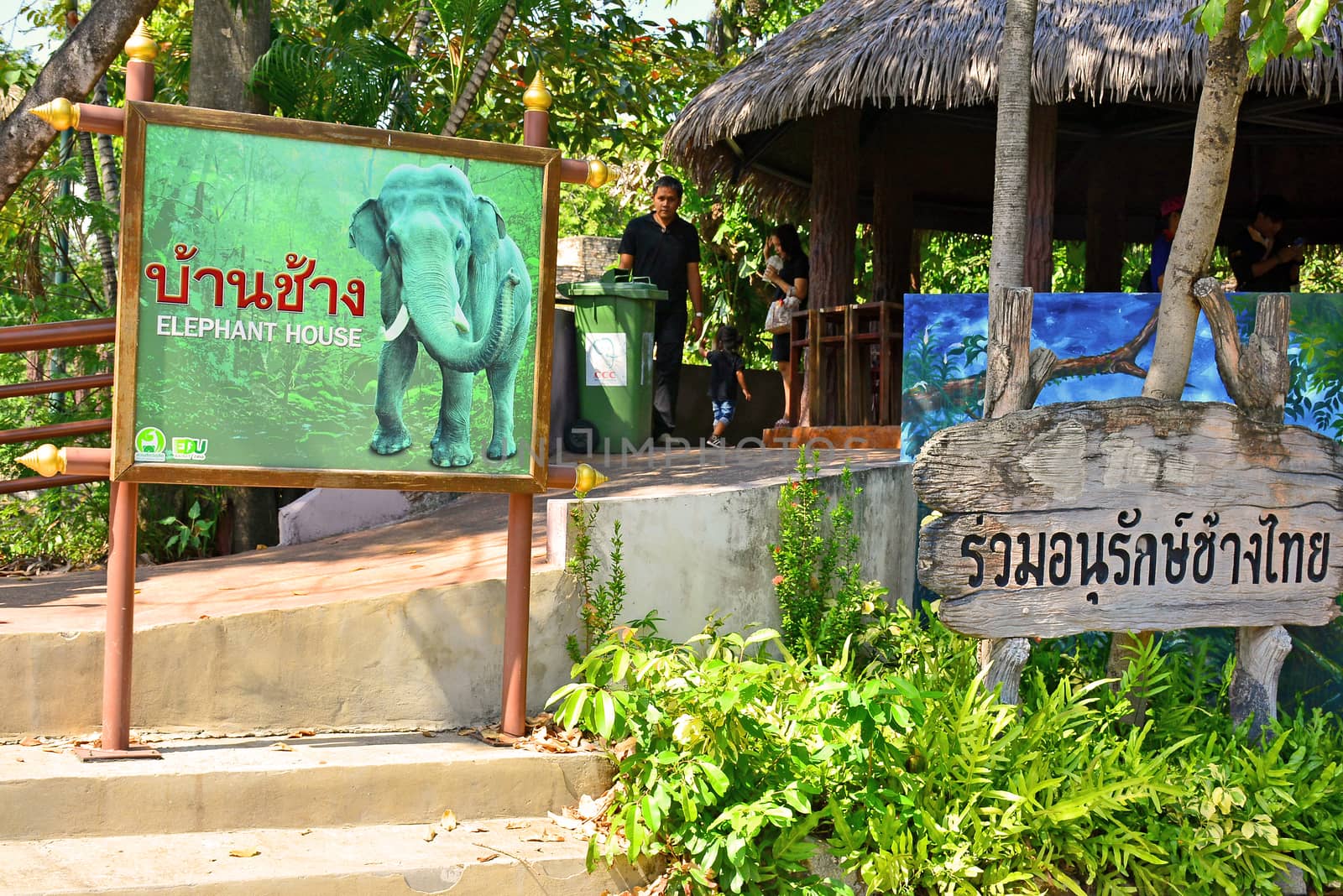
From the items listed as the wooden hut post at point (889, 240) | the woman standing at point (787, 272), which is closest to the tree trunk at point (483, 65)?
the woman standing at point (787, 272)

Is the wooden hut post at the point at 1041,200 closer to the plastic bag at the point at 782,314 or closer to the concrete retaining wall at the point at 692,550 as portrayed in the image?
the plastic bag at the point at 782,314

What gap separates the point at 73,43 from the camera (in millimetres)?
6191

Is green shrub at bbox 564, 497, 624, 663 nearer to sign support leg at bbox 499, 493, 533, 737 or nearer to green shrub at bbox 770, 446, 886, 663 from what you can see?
sign support leg at bbox 499, 493, 533, 737

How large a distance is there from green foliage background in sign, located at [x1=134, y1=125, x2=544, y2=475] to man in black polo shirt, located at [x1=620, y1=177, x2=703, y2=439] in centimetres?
428

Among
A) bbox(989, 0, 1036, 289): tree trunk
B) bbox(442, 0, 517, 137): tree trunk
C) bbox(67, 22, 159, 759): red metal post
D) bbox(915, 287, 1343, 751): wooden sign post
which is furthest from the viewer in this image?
bbox(442, 0, 517, 137): tree trunk

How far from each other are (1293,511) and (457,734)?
313 centimetres

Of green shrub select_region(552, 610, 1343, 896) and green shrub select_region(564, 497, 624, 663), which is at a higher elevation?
green shrub select_region(564, 497, 624, 663)

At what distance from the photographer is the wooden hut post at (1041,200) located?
750 centimetres

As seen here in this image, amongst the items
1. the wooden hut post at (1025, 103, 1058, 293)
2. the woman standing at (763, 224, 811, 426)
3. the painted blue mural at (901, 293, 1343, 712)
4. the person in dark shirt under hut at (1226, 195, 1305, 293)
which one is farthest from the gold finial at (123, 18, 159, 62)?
the person in dark shirt under hut at (1226, 195, 1305, 293)

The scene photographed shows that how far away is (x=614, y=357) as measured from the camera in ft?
24.5

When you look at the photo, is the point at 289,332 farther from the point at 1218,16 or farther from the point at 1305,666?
the point at 1305,666

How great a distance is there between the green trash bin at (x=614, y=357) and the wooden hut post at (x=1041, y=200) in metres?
2.21

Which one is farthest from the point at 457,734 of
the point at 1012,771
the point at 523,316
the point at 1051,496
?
the point at 1051,496

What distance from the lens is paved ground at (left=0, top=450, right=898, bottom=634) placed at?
175 inches
